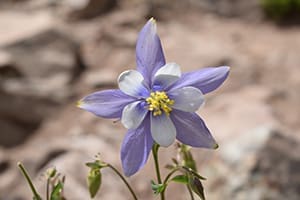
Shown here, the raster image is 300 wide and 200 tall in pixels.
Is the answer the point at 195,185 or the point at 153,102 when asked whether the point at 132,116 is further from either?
the point at 195,185

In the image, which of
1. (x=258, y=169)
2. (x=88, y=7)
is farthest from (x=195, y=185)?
(x=88, y=7)

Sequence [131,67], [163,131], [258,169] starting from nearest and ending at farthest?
1. [163,131]
2. [258,169]
3. [131,67]

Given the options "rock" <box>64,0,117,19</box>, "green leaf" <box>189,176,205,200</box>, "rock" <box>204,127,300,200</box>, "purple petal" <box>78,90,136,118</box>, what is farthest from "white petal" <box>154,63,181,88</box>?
"rock" <box>64,0,117,19</box>

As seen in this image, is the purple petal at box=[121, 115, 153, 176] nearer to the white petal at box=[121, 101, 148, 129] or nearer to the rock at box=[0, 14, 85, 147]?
the white petal at box=[121, 101, 148, 129]

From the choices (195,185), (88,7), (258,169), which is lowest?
(258,169)

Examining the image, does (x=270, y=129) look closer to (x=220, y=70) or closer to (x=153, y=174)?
(x=153, y=174)

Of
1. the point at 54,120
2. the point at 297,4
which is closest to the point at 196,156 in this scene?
the point at 54,120

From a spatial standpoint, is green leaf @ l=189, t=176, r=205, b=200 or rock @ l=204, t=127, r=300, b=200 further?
rock @ l=204, t=127, r=300, b=200
